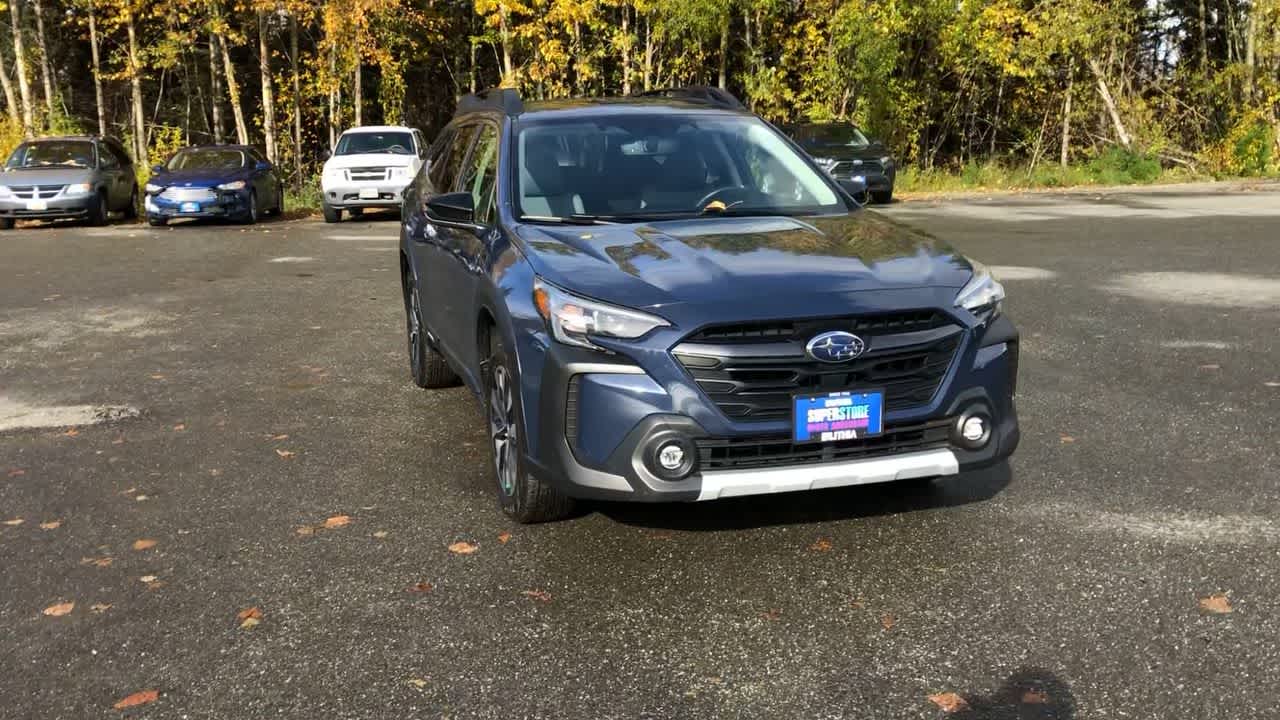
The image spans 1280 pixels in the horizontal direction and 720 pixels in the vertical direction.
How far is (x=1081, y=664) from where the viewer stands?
12.8 ft

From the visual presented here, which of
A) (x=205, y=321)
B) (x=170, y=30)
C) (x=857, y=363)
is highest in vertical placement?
(x=170, y=30)

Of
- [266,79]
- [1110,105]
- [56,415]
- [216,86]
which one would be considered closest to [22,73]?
[266,79]

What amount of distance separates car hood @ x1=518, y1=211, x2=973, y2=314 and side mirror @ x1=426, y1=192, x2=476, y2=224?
20.3 inches

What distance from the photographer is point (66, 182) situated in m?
23.2

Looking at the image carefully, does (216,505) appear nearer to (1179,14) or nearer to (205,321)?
(205,321)

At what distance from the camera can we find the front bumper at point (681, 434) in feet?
14.9

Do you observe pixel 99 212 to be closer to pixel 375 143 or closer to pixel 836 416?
pixel 375 143

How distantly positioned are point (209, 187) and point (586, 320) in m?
19.9

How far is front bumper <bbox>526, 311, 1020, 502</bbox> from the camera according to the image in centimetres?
455

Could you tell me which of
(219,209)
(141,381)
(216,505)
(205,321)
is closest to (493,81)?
(219,209)

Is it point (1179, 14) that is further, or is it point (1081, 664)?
point (1179, 14)

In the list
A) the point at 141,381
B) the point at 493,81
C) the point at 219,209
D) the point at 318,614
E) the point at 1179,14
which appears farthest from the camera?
the point at 493,81

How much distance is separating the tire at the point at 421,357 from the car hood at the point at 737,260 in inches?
98.0

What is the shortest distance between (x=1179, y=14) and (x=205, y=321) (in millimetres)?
36099
